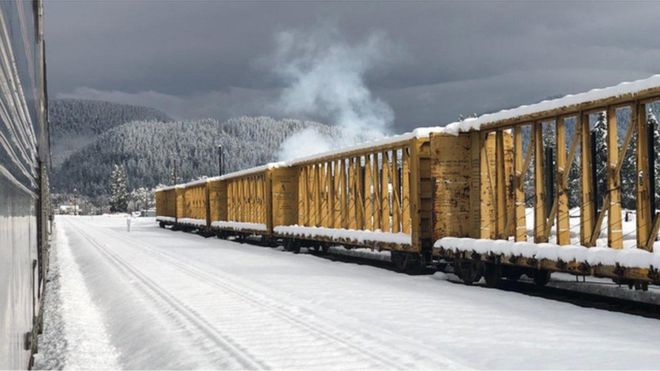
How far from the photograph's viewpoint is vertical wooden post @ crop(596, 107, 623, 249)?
10.1m

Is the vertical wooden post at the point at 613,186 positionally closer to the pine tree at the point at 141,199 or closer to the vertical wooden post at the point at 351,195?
the vertical wooden post at the point at 351,195

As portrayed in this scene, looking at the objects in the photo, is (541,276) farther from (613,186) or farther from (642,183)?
(642,183)

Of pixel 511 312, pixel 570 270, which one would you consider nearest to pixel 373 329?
pixel 511 312

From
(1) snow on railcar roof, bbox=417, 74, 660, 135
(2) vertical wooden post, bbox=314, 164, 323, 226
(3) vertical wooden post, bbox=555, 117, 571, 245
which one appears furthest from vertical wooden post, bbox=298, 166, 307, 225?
(3) vertical wooden post, bbox=555, 117, 571, 245

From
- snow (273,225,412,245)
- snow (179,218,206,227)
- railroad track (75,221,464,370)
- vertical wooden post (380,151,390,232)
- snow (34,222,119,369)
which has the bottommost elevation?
snow (34,222,119,369)

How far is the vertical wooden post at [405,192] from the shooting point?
54.1 feet

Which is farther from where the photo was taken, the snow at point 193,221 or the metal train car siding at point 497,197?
the snow at point 193,221

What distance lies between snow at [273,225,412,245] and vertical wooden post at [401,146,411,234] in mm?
391

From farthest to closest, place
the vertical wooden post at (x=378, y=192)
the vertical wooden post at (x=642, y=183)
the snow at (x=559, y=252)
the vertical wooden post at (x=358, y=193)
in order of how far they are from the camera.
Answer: the vertical wooden post at (x=358, y=193), the vertical wooden post at (x=378, y=192), the vertical wooden post at (x=642, y=183), the snow at (x=559, y=252)

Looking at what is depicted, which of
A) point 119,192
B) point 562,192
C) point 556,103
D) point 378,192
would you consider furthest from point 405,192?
point 119,192

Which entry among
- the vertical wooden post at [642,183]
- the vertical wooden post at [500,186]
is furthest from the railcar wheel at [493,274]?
the vertical wooden post at [642,183]

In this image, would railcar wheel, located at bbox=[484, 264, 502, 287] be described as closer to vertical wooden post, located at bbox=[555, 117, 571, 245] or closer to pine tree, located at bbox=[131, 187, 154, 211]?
vertical wooden post, located at bbox=[555, 117, 571, 245]

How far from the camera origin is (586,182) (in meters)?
10.9

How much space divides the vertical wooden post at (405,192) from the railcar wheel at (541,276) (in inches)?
155
